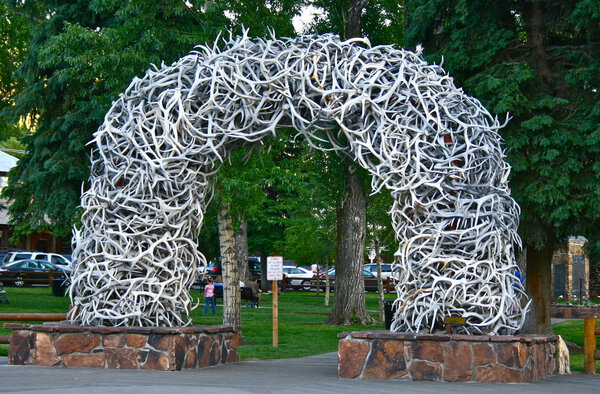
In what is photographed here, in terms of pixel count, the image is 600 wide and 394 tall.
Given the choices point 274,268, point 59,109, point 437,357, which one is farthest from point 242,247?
point 437,357

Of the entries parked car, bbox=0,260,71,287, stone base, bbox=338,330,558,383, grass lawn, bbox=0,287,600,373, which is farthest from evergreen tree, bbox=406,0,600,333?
parked car, bbox=0,260,71,287

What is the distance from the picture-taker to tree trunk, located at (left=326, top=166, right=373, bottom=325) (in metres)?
23.1

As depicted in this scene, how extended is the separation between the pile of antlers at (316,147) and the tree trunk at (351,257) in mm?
11308

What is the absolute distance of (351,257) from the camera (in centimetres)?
2316

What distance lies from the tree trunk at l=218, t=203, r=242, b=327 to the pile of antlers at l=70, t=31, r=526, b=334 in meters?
4.97

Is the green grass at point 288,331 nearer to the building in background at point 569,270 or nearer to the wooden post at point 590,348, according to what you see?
the wooden post at point 590,348

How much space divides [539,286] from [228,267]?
5919 mm

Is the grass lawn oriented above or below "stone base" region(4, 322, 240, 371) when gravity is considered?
below

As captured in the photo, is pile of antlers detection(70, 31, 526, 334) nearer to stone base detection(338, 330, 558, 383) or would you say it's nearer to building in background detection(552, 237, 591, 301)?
stone base detection(338, 330, 558, 383)

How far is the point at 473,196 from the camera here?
11.0 meters

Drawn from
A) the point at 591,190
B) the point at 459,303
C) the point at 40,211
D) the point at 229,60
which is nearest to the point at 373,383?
the point at 459,303

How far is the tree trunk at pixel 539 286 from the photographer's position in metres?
16.0

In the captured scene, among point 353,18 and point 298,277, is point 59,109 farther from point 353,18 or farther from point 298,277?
point 298,277

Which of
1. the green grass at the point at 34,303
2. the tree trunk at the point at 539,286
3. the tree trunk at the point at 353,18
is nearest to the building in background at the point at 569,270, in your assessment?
the tree trunk at the point at 353,18
